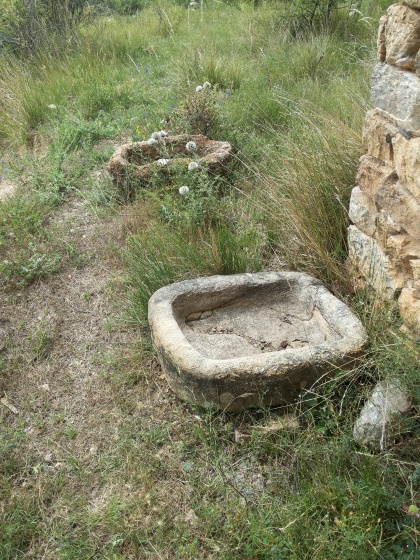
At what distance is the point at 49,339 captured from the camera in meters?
3.25

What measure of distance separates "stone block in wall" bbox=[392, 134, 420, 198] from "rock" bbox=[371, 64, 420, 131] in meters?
0.06

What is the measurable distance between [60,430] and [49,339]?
0.68 metres

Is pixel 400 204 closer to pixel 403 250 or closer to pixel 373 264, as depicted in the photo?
pixel 403 250

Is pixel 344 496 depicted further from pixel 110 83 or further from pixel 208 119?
pixel 110 83

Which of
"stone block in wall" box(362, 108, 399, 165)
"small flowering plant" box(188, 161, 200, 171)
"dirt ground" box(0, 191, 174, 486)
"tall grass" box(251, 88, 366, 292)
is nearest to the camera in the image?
"stone block in wall" box(362, 108, 399, 165)

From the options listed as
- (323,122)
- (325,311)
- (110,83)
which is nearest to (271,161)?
(323,122)

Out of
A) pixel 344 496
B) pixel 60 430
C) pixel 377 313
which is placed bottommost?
pixel 60 430

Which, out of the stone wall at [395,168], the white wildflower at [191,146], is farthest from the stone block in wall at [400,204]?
the white wildflower at [191,146]

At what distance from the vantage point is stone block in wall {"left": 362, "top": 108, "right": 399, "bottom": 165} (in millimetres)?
2477

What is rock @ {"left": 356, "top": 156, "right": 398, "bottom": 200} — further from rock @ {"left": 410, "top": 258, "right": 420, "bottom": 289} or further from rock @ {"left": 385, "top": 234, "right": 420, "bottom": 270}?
rock @ {"left": 410, "top": 258, "right": 420, "bottom": 289}

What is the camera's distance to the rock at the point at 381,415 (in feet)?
7.30

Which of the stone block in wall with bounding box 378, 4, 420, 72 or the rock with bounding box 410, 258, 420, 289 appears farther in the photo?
the rock with bounding box 410, 258, 420, 289

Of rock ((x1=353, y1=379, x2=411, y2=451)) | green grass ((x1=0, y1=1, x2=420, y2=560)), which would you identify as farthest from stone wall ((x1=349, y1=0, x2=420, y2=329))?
rock ((x1=353, y1=379, x2=411, y2=451))

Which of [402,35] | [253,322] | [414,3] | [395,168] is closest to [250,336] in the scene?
[253,322]
